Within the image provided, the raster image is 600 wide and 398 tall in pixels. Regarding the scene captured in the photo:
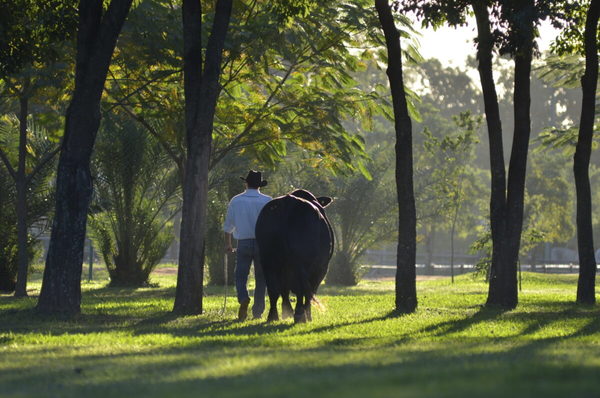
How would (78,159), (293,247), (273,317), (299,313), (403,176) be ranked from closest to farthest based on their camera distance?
(293,247) → (299,313) → (273,317) → (78,159) → (403,176)

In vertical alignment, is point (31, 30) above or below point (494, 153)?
above

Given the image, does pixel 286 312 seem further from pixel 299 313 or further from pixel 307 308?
pixel 299 313

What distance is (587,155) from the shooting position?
21688 millimetres

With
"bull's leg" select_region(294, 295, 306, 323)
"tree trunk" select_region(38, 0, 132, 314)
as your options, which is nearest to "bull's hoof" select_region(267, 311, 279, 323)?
"bull's leg" select_region(294, 295, 306, 323)

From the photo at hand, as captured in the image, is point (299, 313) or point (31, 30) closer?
point (299, 313)

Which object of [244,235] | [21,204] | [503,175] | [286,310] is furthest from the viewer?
[21,204]

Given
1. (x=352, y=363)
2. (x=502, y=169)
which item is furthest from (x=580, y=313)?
(x=352, y=363)

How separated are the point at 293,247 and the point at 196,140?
290 cm

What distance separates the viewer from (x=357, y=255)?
41.3 metres

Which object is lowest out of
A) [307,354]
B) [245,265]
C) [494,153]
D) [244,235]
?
[307,354]

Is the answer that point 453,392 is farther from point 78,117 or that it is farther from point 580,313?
point 580,313

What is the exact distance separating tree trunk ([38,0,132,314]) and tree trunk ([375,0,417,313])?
4599 millimetres

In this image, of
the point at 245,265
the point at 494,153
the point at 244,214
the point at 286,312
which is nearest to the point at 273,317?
the point at 286,312

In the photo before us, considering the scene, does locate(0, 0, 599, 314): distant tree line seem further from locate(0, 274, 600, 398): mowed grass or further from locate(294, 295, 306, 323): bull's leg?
locate(294, 295, 306, 323): bull's leg
